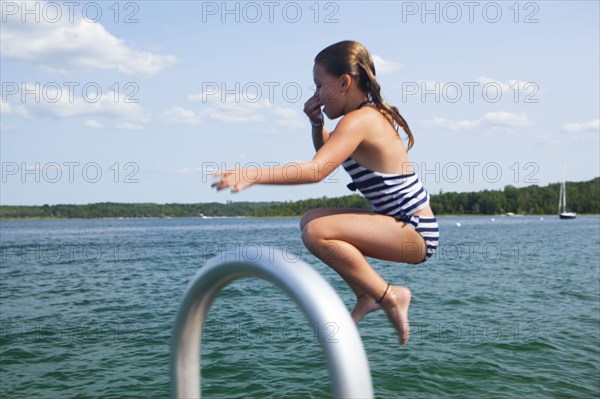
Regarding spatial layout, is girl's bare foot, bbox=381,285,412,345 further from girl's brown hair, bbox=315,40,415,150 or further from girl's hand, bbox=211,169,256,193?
girl's hand, bbox=211,169,256,193

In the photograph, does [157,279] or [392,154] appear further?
[157,279]

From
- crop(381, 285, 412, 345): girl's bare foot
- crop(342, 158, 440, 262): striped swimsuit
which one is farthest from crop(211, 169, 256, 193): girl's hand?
crop(381, 285, 412, 345): girl's bare foot

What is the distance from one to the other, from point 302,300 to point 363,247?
0.82 meters

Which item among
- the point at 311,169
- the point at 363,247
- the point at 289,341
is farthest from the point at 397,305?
the point at 289,341

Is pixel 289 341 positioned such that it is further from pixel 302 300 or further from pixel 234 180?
pixel 302 300

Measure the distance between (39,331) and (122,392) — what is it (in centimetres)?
833

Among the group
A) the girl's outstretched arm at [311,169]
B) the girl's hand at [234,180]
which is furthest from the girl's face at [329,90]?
the girl's hand at [234,180]

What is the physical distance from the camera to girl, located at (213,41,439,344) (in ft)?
7.91

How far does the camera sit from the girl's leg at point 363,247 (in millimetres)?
2402

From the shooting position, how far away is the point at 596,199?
150375 mm

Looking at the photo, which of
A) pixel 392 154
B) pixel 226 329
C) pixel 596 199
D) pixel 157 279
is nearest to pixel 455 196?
pixel 596 199

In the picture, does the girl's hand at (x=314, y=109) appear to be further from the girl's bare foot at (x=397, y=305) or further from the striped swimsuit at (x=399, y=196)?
the girl's bare foot at (x=397, y=305)

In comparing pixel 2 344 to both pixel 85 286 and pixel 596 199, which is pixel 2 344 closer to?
pixel 85 286

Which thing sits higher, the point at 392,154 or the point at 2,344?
the point at 392,154
